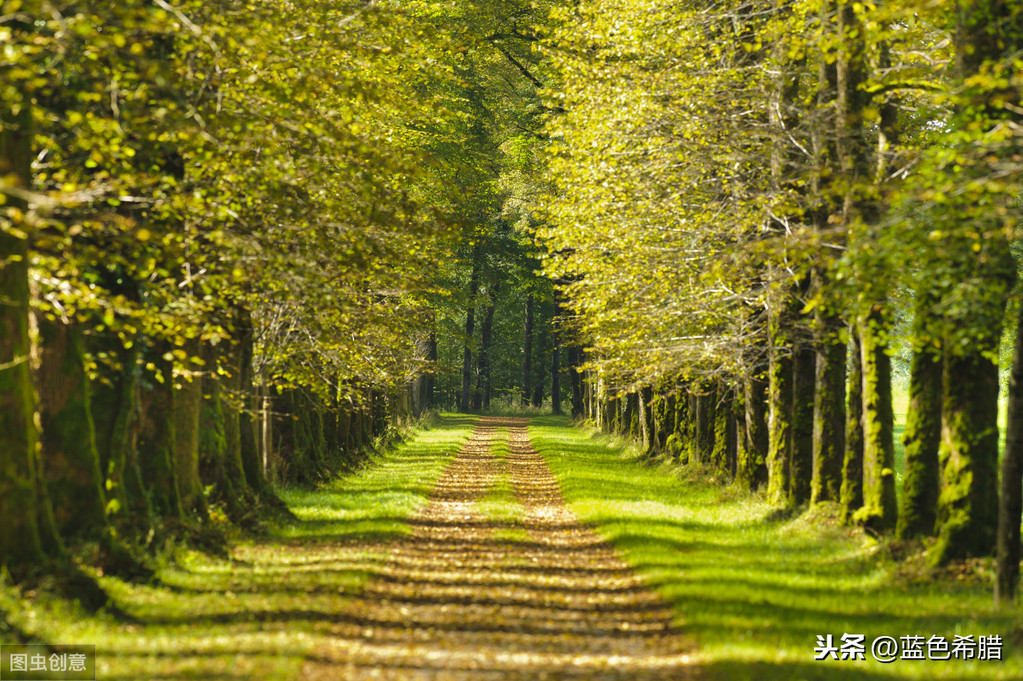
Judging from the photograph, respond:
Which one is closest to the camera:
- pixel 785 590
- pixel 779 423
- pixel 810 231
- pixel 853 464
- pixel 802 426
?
pixel 810 231

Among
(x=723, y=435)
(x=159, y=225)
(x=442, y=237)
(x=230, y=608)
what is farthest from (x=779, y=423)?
(x=159, y=225)

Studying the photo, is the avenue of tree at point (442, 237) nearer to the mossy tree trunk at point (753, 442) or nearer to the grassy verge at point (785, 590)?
the mossy tree trunk at point (753, 442)

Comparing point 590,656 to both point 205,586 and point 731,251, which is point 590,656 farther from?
point 731,251

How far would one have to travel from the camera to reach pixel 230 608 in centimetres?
995

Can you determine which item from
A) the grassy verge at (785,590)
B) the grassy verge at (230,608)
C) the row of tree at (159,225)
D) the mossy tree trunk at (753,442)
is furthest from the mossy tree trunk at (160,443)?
the mossy tree trunk at (753,442)

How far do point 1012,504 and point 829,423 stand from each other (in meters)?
6.90

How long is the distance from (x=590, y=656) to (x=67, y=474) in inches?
224

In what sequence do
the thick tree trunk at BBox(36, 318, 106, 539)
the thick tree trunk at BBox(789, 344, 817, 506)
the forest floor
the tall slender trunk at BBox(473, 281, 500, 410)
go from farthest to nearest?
1. the tall slender trunk at BBox(473, 281, 500, 410)
2. the thick tree trunk at BBox(789, 344, 817, 506)
3. the thick tree trunk at BBox(36, 318, 106, 539)
4. the forest floor

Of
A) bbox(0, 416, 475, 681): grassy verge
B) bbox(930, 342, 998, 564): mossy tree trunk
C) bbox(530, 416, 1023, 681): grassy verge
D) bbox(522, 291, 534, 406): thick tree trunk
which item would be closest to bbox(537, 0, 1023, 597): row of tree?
bbox(930, 342, 998, 564): mossy tree trunk

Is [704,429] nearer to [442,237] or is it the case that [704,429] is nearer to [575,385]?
[442,237]

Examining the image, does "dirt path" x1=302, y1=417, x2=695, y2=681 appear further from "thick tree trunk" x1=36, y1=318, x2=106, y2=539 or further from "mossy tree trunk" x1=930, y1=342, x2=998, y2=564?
"mossy tree trunk" x1=930, y1=342, x2=998, y2=564

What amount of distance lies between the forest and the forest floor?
76mm

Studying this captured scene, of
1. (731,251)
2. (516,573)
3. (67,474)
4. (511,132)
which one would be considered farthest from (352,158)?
(511,132)

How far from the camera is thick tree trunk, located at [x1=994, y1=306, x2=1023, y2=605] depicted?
9719 millimetres
